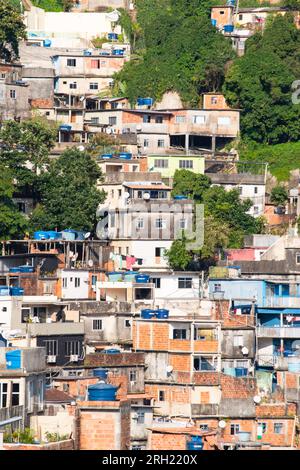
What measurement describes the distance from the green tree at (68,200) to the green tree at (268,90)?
35.5 ft

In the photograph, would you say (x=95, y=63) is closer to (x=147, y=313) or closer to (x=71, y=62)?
(x=71, y=62)

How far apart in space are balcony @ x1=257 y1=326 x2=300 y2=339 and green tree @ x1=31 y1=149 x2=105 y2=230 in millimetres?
9831

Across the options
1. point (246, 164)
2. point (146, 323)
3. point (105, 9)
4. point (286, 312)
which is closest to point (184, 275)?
point (286, 312)

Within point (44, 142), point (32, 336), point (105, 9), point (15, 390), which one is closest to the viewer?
point (15, 390)

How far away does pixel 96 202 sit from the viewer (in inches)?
2741

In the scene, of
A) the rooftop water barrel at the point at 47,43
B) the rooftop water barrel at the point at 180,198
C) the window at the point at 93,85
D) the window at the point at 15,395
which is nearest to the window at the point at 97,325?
the rooftop water barrel at the point at 180,198

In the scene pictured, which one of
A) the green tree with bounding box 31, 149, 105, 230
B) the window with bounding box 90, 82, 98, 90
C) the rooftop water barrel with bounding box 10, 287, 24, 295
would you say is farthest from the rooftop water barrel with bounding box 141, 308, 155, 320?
the window with bounding box 90, 82, 98, 90

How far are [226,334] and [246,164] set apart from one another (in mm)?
19484

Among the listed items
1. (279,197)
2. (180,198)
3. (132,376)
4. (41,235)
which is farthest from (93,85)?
(132,376)

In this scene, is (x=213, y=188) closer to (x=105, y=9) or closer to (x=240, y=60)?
(x=240, y=60)

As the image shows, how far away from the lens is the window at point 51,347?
5716 cm

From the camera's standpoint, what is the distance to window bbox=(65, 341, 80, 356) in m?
57.7

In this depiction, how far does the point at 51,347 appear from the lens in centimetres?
5734

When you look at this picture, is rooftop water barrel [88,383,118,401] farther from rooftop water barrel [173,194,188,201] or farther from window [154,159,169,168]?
window [154,159,169,168]
